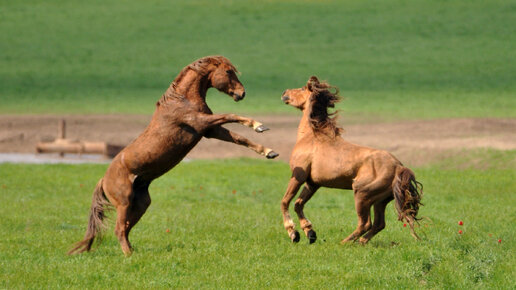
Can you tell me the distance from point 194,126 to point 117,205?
56.0 inches

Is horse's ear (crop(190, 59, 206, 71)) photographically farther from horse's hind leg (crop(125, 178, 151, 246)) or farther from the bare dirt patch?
the bare dirt patch

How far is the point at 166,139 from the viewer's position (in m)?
10.9

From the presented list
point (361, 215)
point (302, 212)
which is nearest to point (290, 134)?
point (302, 212)

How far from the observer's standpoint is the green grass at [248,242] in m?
9.53

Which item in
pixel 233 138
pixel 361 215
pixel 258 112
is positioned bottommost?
pixel 258 112

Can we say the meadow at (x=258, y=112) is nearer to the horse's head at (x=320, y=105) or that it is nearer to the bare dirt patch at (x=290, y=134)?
the horse's head at (x=320, y=105)

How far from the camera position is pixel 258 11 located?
5425cm

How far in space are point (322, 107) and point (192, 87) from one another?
2.07 metres

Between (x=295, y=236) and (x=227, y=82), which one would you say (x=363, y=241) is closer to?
(x=295, y=236)

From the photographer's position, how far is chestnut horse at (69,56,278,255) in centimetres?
1088

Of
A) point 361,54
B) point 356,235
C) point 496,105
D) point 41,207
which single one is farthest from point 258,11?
point 356,235

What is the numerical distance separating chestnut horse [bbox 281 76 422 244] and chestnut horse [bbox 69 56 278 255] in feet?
4.50

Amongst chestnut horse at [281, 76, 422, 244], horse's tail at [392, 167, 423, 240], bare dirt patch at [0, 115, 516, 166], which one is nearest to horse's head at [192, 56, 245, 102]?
chestnut horse at [281, 76, 422, 244]

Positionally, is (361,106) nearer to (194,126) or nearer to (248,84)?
(248,84)
